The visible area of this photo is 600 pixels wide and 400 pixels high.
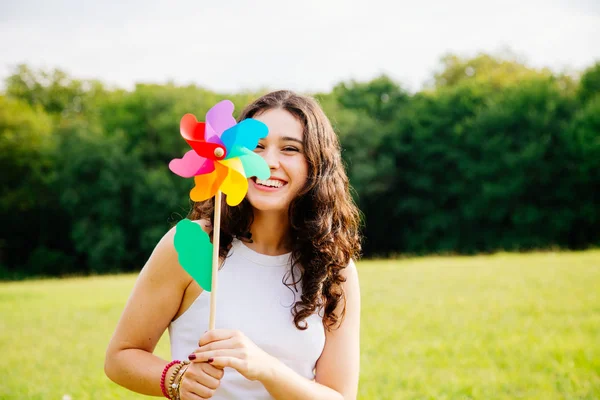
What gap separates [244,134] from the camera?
182cm

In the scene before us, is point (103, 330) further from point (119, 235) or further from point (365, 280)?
point (119, 235)

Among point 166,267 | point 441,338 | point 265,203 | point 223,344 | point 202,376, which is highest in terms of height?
point 265,203

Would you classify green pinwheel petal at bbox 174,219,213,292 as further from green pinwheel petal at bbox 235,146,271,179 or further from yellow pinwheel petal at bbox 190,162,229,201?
green pinwheel petal at bbox 235,146,271,179

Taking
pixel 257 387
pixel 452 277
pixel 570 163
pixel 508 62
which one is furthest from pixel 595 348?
pixel 508 62

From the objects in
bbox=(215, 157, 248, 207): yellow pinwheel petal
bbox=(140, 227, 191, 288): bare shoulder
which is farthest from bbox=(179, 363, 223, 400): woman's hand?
bbox=(215, 157, 248, 207): yellow pinwheel petal

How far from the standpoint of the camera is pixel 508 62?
3519 centimetres

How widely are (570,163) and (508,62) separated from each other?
11.6 m

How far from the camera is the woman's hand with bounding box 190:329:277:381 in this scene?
65.9 inches

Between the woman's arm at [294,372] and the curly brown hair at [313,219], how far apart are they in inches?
2.3

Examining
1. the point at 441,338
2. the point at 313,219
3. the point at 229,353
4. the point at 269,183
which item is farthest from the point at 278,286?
the point at 441,338

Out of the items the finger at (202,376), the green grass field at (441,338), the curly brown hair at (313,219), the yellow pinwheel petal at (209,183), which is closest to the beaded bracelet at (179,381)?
the finger at (202,376)

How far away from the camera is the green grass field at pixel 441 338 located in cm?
455

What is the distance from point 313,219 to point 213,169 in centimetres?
52

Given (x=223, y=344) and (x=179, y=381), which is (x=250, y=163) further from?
(x=179, y=381)
